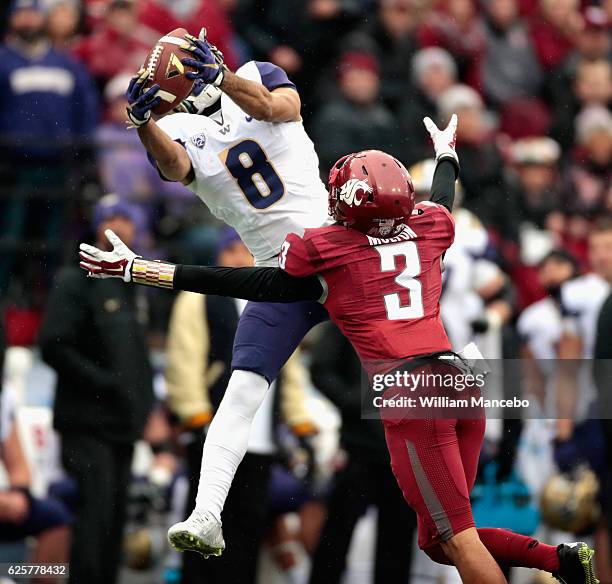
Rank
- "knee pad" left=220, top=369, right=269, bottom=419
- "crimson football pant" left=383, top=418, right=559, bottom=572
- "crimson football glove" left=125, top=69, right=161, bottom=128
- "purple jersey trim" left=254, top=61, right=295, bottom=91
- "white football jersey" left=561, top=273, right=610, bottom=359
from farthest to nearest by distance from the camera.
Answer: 1. "white football jersey" left=561, top=273, right=610, bottom=359
2. "purple jersey trim" left=254, top=61, right=295, bottom=91
3. "knee pad" left=220, top=369, right=269, bottom=419
4. "crimson football glove" left=125, top=69, right=161, bottom=128
5. "crimson football pant" left=383, top=418, right=559, bottom=572

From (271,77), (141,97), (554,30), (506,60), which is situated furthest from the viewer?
(554,30)

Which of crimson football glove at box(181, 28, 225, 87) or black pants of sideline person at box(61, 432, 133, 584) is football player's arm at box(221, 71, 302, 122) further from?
black pants of sideline person at box(61, 432, 133, 584)

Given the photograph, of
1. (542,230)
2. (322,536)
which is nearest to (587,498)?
(322,536)

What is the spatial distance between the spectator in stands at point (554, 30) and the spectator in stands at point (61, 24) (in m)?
4.34

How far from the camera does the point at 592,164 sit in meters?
13.2

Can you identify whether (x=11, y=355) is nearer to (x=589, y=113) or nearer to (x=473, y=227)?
(x=473, y=227)

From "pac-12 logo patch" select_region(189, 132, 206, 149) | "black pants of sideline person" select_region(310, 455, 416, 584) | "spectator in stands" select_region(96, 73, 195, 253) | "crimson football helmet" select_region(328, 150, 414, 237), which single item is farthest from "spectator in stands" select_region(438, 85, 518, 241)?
"crimson football helmet" select_region(328, 150, 414, 237)

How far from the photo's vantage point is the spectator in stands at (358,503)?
9039 millimetres

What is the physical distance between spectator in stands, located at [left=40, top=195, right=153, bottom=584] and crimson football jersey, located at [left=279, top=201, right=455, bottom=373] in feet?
7.45

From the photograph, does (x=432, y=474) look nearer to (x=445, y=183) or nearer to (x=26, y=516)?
(x=445, y=183)

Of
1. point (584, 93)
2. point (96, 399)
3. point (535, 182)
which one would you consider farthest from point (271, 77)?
point (584, 93)

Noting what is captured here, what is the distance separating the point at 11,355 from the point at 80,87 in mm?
2032

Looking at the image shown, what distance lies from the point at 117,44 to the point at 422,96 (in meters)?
2.38

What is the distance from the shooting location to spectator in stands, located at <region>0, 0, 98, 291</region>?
1052cm
